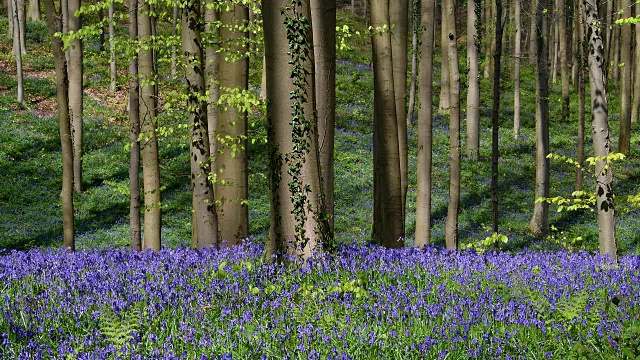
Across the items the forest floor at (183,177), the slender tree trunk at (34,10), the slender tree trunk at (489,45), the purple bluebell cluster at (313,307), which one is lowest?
the forest floor at (183,177)

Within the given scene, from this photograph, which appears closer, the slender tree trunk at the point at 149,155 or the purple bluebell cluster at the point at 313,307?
the purple bluebell cluster at the point at 313,307

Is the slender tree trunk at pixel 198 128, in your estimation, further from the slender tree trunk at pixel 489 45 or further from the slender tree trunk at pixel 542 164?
the slender tree trunk at pixel 489 45

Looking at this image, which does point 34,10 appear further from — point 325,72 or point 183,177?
point 325,72

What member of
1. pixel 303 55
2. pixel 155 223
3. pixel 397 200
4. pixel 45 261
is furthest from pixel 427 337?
pixel 155 223

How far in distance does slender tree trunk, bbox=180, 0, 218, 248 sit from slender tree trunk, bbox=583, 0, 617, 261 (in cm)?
581

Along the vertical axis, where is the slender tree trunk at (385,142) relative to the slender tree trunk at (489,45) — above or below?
below

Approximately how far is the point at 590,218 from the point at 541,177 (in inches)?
224

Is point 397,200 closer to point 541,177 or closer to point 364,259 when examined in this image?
point 364,259

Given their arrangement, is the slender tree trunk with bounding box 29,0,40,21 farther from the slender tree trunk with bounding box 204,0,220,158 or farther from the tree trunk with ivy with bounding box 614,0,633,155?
the slender tree trunk with bounding box 204,0,220,158

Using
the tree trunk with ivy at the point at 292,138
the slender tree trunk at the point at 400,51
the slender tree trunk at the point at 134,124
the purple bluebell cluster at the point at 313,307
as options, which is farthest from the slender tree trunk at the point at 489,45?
the purple bluebell cluster at the point at 313,307

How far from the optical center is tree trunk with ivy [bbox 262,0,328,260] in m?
6.79

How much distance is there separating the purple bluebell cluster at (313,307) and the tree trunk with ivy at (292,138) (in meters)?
0.35

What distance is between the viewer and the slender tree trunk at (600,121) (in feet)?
31.0

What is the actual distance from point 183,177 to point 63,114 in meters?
14.5
